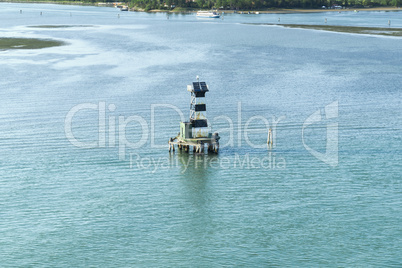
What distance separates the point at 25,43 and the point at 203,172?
112540mm

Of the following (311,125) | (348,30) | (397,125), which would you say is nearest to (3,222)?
(311,125)

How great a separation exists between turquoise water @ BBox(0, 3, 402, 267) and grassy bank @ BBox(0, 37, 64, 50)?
42.4 meters

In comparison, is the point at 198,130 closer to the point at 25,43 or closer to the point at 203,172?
the point at 203,172

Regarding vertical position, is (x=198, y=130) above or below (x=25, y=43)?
below

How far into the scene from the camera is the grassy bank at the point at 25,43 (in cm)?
14636

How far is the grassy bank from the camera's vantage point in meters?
146

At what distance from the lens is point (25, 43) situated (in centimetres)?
15312

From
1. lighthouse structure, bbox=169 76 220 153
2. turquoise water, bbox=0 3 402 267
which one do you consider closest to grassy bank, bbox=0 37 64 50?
turquoise water, bbox=0 3 402 267

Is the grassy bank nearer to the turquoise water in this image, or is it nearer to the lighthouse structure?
the turquoise water

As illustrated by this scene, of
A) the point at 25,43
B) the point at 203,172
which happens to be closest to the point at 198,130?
the point at 203,172

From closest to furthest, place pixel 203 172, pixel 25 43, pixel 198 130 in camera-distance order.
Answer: pixel 203 172, pixel 198 130, pixel 25 43

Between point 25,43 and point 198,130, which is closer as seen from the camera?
point 198,130

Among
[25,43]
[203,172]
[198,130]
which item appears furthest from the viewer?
[25,43]

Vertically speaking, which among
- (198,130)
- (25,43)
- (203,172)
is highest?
(25,43)
